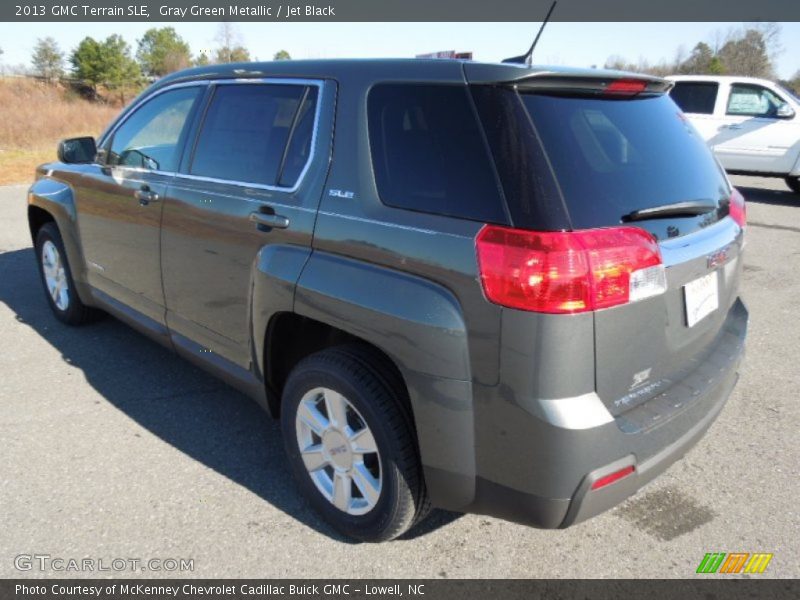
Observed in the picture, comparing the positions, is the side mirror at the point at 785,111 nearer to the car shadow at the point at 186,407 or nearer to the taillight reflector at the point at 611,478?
the car shadow at the point at 186,407

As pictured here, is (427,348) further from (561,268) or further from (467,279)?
(561,268)

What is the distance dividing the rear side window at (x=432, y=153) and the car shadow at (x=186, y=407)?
143 cm

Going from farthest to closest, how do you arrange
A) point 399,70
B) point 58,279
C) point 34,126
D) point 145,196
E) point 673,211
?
point 34,126
point 58,279
point 145,196
point 399,70
point 673,211

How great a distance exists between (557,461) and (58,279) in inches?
173

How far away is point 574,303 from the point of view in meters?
1.88

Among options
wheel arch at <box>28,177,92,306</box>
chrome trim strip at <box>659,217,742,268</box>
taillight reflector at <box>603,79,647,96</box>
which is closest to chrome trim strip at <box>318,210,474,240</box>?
chrome trim strip at <box>659,217,742,268</box>

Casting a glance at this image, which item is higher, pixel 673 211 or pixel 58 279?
pixel 673 211

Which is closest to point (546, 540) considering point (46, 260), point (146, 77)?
point (46, 260)

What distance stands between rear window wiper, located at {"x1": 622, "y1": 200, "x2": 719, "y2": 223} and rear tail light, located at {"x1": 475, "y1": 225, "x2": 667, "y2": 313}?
0.29 feet

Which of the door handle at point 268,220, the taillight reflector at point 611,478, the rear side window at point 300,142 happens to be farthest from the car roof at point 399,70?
the taillight reflector at point 611,478

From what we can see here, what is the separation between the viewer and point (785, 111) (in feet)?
36.7

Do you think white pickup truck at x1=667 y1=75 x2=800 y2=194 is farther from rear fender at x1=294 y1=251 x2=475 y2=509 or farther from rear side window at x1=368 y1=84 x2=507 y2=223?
rear fender at x1=294 y1=251 x2=475 y2=509

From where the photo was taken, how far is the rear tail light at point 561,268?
74.0 inches

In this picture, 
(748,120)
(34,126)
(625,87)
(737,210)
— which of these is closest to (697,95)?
(748,120)
